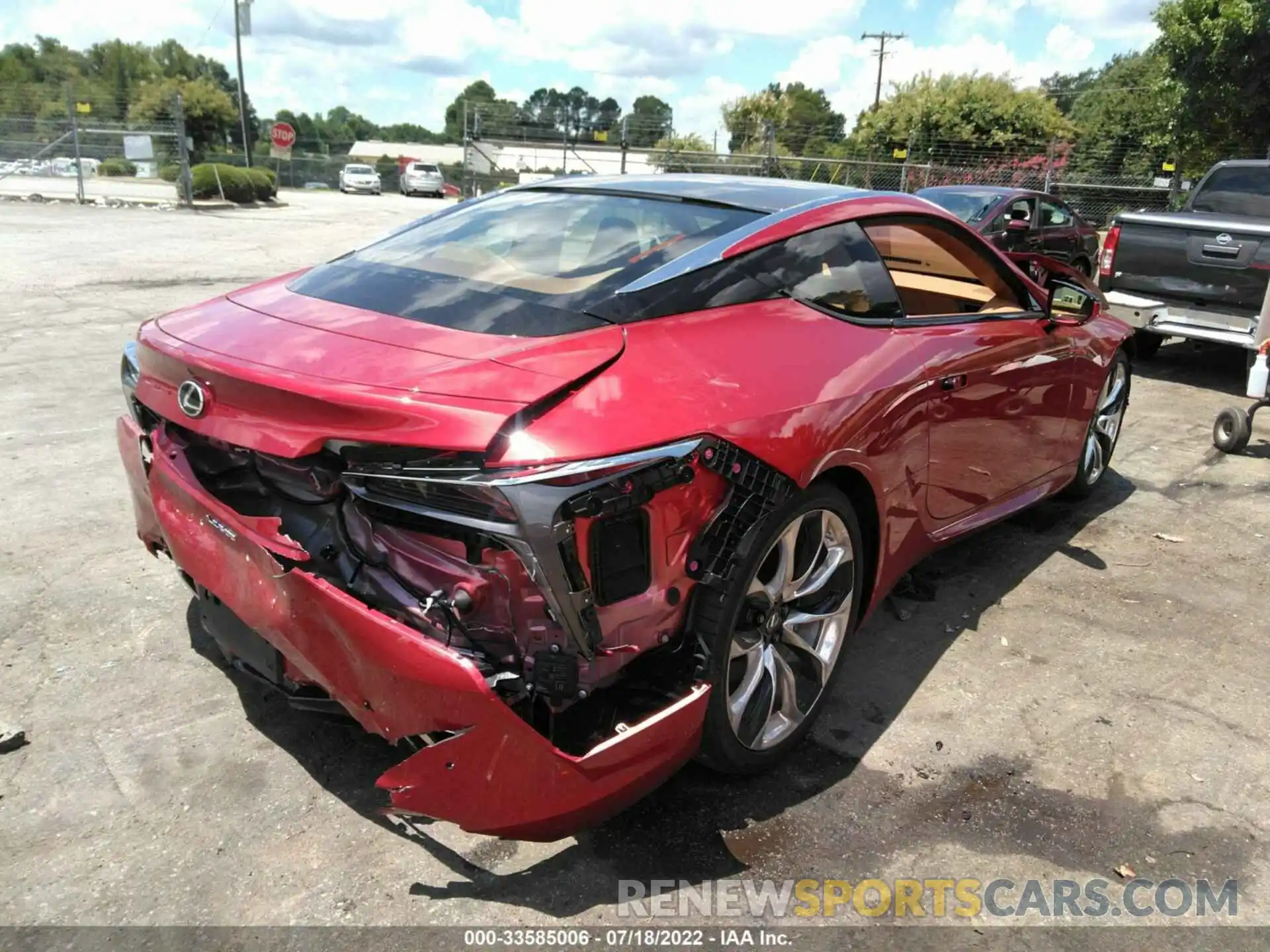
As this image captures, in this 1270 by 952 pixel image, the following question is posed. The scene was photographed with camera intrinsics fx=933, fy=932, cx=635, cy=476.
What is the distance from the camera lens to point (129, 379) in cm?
291

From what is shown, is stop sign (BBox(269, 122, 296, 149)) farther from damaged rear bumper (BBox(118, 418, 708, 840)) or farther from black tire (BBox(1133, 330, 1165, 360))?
damaged rear bumper (BBox(118, 418, 708, 840))

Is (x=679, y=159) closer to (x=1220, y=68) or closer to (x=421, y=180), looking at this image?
(x=1220, y=68)

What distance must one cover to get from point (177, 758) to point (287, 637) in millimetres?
850

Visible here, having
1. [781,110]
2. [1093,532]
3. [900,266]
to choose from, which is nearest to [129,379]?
[900,266]

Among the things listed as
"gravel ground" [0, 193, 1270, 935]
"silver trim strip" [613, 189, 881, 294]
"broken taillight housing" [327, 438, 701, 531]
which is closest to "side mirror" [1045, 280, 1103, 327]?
"gravel ground" [0, 193, 1270, 935]

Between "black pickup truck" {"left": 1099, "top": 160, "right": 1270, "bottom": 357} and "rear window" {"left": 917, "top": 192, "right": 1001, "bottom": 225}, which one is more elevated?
"rear window" {"left": 917, "top": 192, "right": 1001, "bottom": 225}

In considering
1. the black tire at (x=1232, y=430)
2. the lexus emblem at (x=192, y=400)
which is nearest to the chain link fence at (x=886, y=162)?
the black tire at (x=1232, y=430)

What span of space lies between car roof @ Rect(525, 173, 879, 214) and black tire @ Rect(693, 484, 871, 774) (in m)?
1.06

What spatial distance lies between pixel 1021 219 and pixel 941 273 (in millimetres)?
8539

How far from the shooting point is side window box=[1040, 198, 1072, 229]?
40.0ft

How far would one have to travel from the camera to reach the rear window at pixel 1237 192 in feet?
29.9

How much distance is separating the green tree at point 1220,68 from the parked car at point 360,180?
32.0 m

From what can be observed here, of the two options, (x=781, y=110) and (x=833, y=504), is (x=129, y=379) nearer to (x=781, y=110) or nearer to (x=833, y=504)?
(x=833, y=504)

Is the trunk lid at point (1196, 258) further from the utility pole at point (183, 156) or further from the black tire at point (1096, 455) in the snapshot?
the utility pole at point (183, 156)
